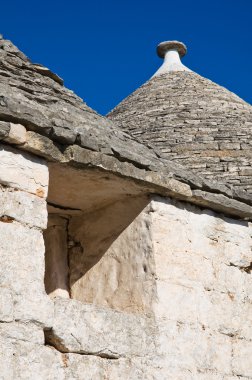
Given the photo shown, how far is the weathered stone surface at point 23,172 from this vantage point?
3.65 m

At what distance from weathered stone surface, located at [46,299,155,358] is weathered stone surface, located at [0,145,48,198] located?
674 millimetres

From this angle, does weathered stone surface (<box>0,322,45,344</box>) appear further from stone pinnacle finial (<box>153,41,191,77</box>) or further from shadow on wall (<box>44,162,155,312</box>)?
stone pinnacle finial (<box>153,41,191,77</box>)

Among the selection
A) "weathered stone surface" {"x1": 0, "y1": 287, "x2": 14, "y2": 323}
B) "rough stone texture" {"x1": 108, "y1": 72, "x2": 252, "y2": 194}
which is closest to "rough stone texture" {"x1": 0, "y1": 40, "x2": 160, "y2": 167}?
"weathered stone surface" {"x1": 0, "y1": 287, "x2": 14, "y2": 323}

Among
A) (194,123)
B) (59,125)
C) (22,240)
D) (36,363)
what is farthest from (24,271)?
(194,123)

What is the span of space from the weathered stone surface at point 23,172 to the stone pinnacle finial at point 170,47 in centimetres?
808

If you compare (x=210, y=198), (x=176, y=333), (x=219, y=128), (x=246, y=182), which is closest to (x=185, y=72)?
(x=219, y=128)

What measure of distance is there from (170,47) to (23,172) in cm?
827

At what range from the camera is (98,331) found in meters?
3.83

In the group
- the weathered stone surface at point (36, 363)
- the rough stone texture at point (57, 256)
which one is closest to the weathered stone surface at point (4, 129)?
the weathered stone surface at point (36, 363)

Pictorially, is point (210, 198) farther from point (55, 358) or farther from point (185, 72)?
point (185, 72)

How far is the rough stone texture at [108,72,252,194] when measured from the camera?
25.1ft

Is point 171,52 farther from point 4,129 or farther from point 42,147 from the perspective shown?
point 4,129

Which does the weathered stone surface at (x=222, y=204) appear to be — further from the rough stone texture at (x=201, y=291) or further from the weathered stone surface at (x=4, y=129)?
the weathered stone surface at (x=4, y=129)

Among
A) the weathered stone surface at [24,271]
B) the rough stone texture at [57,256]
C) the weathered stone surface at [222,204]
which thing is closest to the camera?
the weathered stone surface at [24,271]
